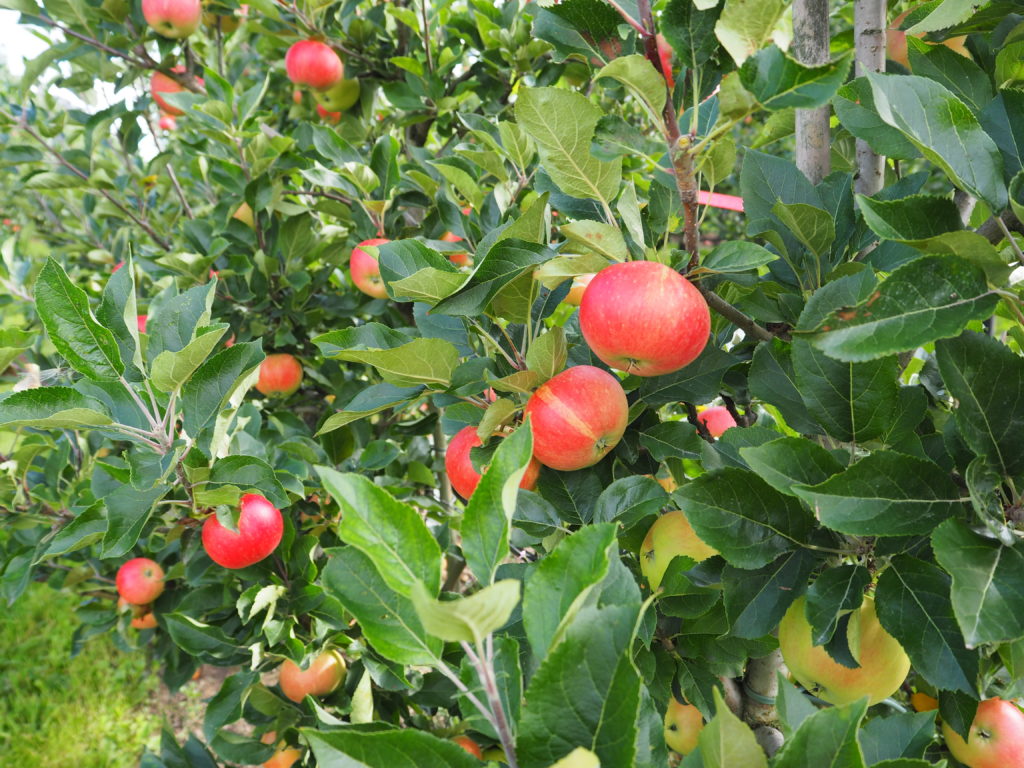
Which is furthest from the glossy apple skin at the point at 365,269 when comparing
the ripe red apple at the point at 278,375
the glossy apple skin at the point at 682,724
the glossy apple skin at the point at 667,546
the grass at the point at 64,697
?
the grass at the point at 64,697

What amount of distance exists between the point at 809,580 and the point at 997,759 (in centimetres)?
36

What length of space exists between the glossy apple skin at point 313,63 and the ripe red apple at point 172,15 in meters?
0.27

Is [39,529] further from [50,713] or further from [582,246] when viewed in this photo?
[50,713]

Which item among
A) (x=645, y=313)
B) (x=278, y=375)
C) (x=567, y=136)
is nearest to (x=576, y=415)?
(x=645, y=313)

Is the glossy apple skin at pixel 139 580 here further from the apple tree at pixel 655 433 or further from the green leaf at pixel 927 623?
the green leaf at pixel 927 623

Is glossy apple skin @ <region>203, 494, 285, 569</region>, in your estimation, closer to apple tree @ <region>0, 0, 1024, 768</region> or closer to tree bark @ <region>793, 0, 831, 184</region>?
apple tree @ <region>0, 0, 1024, 768</region>

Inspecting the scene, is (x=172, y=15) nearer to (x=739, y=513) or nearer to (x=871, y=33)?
(x=871, y=33)

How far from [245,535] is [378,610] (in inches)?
27.8

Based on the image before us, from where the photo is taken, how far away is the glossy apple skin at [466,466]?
997mm

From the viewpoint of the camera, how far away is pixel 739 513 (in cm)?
76

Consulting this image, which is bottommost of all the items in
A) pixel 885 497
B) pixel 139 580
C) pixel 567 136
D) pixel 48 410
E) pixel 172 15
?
pixel 139 580

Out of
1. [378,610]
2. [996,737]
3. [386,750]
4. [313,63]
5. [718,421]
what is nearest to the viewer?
[386,750]

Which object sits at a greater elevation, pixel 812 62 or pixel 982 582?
pixel 812 62

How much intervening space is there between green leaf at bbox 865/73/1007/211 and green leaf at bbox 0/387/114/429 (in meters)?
0.97
